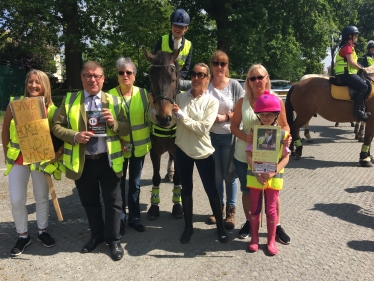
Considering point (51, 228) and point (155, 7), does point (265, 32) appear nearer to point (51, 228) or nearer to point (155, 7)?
point (155, 7)

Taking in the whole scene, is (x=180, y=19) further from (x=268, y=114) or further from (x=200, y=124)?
(x=268, y=114)

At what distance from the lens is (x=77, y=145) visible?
11.3ft

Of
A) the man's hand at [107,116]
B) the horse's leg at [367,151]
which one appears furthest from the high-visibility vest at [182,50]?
the horse's leg at [367,151]

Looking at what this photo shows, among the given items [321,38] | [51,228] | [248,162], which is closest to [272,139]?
[248,162]

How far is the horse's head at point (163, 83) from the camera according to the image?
3.66 m

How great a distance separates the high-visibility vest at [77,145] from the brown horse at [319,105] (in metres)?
5.36

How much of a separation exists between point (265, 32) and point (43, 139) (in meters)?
18.7

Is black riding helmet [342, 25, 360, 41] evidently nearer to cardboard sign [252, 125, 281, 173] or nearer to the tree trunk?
cardboard sign [252, 125, 281, 173]

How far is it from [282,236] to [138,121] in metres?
2.20

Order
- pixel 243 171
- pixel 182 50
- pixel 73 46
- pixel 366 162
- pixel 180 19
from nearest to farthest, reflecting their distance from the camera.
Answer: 1. pixel 243 171
2. pixel 180 19
3. pixel 182 50
4. pixel 366 162
5. pixel 73 46

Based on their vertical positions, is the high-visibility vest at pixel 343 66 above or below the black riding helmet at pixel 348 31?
below

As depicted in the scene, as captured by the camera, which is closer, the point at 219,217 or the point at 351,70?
the point at 219,217

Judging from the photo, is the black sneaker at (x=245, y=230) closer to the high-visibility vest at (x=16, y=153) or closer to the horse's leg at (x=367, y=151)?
the high-visibility vest at (x=16, y=153)

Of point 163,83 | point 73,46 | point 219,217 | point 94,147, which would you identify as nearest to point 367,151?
point 219,217
